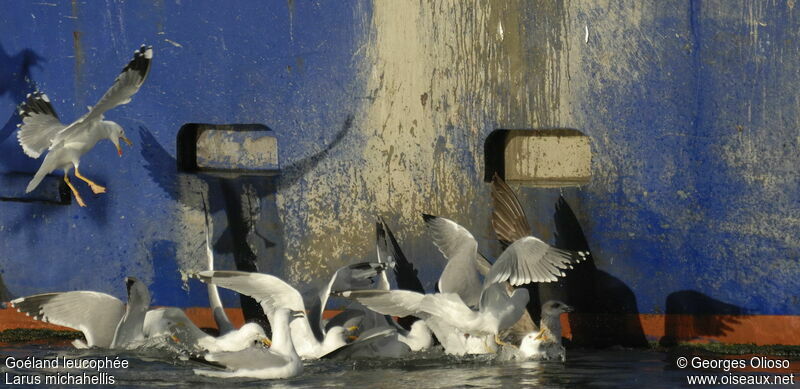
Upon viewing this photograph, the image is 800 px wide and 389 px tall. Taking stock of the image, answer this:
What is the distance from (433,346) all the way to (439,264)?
1.62ft

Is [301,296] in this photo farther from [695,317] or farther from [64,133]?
[695,317]

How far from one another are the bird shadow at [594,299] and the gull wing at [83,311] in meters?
2.69

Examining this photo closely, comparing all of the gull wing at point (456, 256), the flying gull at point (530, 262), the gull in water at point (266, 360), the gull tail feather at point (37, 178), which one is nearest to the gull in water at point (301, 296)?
the gull wing at point (456, 256)

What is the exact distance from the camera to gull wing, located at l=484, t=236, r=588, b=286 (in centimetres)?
846

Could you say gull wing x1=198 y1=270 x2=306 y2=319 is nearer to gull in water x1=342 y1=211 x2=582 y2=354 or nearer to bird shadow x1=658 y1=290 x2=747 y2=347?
gull in water x1=342 y1=211 x2=582 y2=354

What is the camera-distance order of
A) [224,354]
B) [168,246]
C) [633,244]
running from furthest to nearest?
[168,246], [633,244], [224,354]

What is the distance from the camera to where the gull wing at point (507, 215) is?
8.65m

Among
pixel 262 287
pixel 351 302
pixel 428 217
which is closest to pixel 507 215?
pixel 428 217

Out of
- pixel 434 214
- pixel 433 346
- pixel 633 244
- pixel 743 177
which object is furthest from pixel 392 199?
pixel 743 177

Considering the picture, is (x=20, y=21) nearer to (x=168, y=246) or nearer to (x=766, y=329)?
(x=168, y=246)

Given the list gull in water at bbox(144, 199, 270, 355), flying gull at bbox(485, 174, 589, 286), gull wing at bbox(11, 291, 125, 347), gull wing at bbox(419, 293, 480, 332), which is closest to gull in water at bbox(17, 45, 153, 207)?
gull wing at bbox(11, 291, 125, 347)

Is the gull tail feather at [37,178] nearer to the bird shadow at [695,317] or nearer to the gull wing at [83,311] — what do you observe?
the gull wing at [83,311]

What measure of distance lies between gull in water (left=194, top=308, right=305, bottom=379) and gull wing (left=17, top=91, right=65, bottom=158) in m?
1.90

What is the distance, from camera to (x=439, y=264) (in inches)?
357
